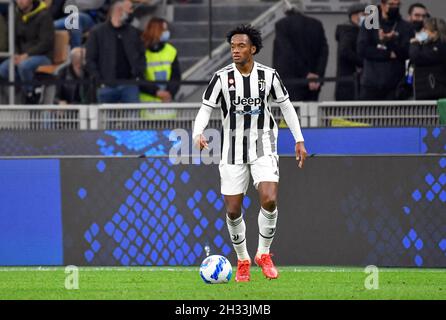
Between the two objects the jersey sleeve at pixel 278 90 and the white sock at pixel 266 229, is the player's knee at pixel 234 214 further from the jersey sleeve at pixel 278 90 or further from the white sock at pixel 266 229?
the jersey sleeve at pixel 278 90

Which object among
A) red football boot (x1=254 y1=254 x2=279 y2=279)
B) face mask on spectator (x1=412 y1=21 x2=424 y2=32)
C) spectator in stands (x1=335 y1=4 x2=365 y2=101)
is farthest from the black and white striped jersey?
face mask on spectator (x1=412 y1=21 x2=424 y2=32)

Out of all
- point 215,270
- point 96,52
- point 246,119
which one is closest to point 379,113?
point 246,119

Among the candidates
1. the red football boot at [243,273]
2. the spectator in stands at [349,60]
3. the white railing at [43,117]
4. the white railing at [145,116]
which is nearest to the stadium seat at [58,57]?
the white railing at [43,117]

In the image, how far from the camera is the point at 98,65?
16219mm

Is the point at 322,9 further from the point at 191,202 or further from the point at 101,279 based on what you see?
the point at 101,279

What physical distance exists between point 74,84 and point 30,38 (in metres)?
0.97

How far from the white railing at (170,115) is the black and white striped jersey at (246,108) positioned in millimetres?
2353

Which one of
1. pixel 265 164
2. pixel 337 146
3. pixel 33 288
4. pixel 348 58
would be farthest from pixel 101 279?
pixel 348 58

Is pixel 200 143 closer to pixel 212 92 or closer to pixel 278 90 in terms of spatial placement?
pixel 212 92

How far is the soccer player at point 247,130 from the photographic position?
1262 centimetres

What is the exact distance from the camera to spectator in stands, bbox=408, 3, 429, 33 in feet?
50.7

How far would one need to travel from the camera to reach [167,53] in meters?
16.2

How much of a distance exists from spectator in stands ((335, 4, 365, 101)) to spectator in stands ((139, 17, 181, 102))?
191 centimetres

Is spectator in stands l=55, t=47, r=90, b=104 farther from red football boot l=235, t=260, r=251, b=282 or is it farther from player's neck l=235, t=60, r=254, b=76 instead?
red football boot l=235, t=260, r=251, b=282
